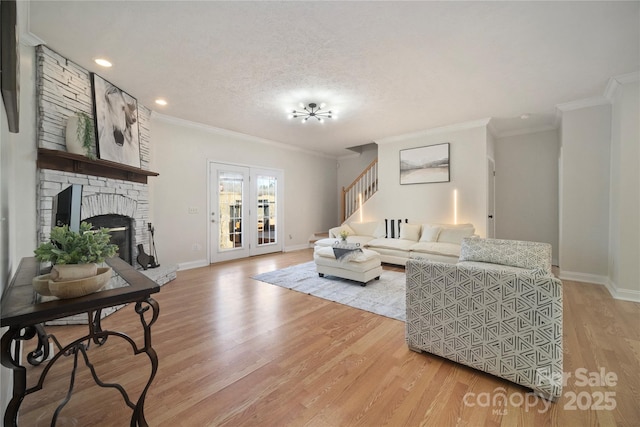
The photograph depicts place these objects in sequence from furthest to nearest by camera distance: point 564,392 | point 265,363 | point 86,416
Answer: point 265,363, point 564,392, point 86,416

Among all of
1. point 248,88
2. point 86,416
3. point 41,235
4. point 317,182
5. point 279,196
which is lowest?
point 86,416

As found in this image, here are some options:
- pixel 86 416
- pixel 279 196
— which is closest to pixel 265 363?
pixel 86 416

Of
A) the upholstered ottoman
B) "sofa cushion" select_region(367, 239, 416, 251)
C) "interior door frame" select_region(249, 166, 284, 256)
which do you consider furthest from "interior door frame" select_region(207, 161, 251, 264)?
"sofa cushion" select_region(367, 239, 416, 251)

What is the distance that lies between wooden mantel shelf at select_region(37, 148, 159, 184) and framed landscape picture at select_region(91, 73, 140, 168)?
0.11 metres

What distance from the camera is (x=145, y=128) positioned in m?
4.21

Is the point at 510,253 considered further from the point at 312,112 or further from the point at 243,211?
the point at 243,211

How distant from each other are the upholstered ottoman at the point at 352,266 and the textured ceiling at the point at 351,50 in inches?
92.6

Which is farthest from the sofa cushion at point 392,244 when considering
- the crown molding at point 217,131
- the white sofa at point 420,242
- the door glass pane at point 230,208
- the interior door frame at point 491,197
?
the crown molding at point 217,131

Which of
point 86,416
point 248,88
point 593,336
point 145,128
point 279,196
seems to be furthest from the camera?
point 279,196

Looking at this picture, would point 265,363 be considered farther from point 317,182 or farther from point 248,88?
point 317,182

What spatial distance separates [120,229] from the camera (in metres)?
3.75

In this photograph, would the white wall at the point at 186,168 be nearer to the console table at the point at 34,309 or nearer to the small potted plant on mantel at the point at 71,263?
the console table at the point at 34,309

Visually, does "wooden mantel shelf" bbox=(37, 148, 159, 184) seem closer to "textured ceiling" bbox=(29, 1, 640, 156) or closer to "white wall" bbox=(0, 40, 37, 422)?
"white wall" bbox=(0, 40, 37, 422)

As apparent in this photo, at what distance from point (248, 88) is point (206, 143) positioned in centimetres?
220
